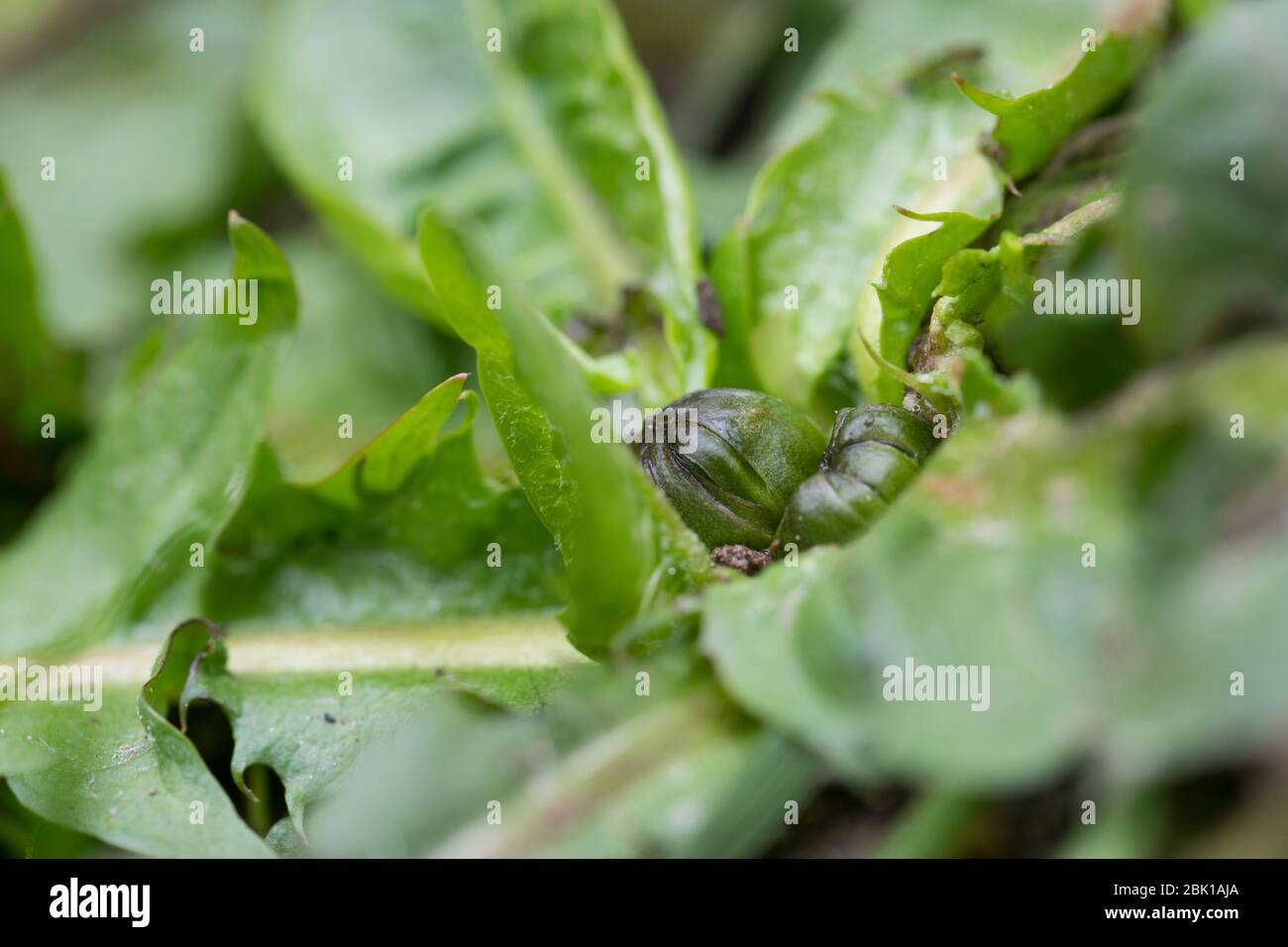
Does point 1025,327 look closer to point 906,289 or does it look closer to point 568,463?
Result: point 906,289

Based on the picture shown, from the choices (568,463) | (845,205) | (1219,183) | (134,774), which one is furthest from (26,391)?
(1219,183)

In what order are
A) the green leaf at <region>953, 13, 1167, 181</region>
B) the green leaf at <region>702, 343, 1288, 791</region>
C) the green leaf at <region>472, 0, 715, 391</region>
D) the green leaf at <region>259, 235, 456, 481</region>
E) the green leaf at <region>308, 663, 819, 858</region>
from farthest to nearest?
the green leaf at <region>259, 235, 456, 481</region>, the green leaf at <region>472, 0, 715, 391</region>, the green leaf at <region>953, 13, 1167, 181</region>, the green leaf at <region>308, 663, 819, 858</region>, the green leaf at <region>702, 343, 1288, 791</region>

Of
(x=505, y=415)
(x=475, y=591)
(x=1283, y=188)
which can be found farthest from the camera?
(x=475, y=591)

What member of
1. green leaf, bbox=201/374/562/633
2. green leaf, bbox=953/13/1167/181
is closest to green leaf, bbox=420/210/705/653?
green leaf, bbox=201/374/562/633

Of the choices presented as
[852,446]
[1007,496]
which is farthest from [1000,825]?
[852,446]

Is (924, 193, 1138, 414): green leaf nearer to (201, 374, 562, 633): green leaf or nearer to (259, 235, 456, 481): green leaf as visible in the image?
(201, 374, 562, 633): green leaf

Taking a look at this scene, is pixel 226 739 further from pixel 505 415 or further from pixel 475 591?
pixel 505 415

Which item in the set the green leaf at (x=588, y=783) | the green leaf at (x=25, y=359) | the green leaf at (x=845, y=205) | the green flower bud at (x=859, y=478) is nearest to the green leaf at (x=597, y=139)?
the green leaf at (x=845, y=205)

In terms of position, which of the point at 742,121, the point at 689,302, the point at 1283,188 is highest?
the point at 742,121
